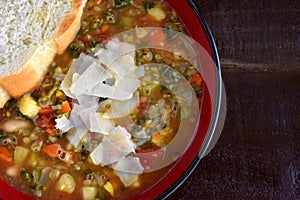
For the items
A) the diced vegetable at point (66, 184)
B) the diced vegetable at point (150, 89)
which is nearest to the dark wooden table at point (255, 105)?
the diced vegetable at point (150, 89)

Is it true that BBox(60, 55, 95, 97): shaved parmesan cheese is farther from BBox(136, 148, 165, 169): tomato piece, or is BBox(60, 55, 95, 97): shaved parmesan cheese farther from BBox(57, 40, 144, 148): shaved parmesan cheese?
BBox(136, 148, 165, 169): tomato piece

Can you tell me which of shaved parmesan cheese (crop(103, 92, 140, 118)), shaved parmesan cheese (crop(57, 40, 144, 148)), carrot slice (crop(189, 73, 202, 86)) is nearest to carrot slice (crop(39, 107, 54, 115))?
shaved parmesan cheese (crop(57, 40, 144, 148))

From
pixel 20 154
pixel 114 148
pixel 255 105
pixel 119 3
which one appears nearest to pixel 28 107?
pixel 20 154

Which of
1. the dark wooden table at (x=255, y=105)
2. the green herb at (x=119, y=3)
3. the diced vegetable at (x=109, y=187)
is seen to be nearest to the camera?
the diced vegetable at (x=109, y=187)

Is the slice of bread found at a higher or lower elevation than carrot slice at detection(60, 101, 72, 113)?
higher

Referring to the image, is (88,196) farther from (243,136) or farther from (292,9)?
(292,9)

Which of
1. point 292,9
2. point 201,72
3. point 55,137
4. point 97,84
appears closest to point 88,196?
point 55,137

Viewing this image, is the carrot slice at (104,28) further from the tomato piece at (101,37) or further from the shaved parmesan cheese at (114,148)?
the shaved parmesan cheese at (114,148)

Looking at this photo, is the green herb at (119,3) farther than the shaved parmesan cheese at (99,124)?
Yes
